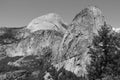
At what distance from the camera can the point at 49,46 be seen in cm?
10062

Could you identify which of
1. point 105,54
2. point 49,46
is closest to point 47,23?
point 49,46

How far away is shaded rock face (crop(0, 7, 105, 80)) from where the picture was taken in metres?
54.2

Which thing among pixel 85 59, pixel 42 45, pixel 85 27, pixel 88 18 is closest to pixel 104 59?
pixel 85 59

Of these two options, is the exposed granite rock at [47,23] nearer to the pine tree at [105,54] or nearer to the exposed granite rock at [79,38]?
the exposed granite rock at [79,38]

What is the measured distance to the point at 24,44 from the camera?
10569cm

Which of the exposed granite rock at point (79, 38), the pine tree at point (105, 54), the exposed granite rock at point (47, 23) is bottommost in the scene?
the pine tree at point (105, 54)

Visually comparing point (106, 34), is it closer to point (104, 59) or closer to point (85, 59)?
point (104, 59)

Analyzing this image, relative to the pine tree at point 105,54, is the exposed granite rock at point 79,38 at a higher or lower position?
higher

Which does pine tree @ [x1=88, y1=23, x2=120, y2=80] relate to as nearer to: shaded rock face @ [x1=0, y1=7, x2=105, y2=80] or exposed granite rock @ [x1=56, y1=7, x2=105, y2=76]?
shaded rock face @ [x1=0, y1=7, x2=105, y2=80]

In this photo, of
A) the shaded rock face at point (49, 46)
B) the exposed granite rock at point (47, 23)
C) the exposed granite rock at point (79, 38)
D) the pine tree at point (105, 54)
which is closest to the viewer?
the pine tree at point (105, 54)

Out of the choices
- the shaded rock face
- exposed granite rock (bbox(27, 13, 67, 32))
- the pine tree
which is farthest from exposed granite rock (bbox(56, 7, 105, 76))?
exposed granite rock (bbox(27, 13, 67, 32))

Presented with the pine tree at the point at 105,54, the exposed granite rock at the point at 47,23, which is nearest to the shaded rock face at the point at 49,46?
the exposed granite rock at the point at 47,23

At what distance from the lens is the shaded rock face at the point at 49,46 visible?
54156 millimetres

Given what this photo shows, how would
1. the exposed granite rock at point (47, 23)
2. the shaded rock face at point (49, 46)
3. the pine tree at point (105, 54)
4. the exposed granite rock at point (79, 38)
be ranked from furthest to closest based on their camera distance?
the exposed granite rock at point (47, 23) → the shaded rock face at point (49, 46) → the exposed granite rock at point (79, 38) → the pine tree at point (105, 54)
